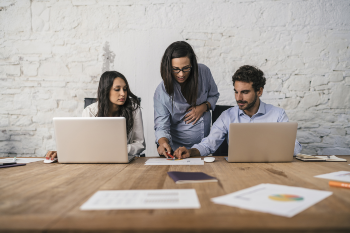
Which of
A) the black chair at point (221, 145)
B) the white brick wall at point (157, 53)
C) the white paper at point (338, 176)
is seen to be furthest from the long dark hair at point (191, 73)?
the white paper at point (338, 176)

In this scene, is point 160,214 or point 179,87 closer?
point 160,214

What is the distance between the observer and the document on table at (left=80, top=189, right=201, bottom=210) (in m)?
0.69

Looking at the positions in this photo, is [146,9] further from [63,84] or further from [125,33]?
[63,84]

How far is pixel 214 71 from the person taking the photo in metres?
2.64

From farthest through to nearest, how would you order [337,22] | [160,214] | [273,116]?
1. [337,22]
2. [273,116]
3. [160,214]

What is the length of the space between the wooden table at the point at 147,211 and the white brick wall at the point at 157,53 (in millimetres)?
1506

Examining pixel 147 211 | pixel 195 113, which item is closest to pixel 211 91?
pixel 195 113

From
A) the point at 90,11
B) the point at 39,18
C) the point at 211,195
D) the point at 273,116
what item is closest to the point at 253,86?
the point at 273,116

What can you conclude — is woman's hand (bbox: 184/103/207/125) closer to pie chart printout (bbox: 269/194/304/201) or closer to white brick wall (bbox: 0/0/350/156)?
white brick wall (bbox: 0/0/350/156)

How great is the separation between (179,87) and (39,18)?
1.90 m

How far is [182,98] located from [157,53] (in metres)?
0.87

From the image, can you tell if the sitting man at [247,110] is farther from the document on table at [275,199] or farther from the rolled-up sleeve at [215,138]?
the document on table at [275,199]

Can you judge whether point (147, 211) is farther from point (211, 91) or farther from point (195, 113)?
point (211, 91)

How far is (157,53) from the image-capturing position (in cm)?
269
